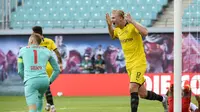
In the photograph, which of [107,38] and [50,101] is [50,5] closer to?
[107,38]

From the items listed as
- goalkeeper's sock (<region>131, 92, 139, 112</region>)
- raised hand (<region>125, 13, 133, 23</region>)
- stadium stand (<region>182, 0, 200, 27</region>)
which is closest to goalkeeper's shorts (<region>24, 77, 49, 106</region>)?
raised hand (<region>125, 13, 133, 23</region>)

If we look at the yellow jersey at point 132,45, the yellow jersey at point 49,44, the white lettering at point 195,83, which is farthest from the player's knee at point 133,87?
the white lettering at point 195,83

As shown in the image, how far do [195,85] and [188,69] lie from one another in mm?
4151

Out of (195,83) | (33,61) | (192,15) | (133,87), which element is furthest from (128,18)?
(192,15)

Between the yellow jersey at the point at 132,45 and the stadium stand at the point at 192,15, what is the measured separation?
652 inches

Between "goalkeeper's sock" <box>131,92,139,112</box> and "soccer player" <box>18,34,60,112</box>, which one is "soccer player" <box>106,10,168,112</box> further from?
"soccer player" <box>18,34,60,112</box>

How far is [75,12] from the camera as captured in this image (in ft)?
106

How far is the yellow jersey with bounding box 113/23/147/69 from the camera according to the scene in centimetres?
1345

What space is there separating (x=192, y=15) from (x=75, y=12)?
225 inches

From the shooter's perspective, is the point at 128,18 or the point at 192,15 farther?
the point at 192,15

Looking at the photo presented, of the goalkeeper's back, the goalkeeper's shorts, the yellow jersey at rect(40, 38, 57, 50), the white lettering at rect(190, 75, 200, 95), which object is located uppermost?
the goalkeeper's back

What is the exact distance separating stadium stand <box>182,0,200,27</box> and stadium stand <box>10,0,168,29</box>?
1.57 metres

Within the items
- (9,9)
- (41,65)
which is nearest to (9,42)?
(9,9)

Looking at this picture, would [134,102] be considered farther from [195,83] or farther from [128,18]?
[195,83]
